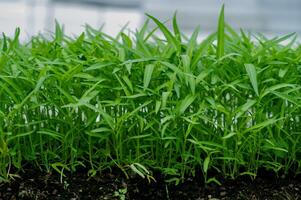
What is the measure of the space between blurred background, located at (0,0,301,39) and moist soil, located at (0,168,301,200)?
4.53 metres

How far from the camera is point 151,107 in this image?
102cm

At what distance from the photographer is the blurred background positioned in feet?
18.6

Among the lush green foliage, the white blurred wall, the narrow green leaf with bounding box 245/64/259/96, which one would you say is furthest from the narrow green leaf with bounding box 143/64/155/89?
the white blurred wall

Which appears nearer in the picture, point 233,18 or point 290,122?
point 290,122

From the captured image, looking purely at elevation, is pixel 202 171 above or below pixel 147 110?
below

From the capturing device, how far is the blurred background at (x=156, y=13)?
5668mm

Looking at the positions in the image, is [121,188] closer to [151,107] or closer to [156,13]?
[151,107]

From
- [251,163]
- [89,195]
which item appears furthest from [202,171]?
[89,195]

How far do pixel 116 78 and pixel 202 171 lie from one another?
0.25m

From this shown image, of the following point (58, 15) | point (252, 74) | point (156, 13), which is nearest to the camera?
point (252, 74)

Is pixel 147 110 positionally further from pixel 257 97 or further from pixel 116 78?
pixel 257 97

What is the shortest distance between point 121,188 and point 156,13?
516cm

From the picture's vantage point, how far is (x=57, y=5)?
585 cm

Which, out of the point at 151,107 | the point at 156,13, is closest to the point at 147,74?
the point at 151,107
